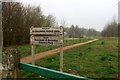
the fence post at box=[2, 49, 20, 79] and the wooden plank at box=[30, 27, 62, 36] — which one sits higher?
the wooden plank at box=[30, 27, 62, 36]

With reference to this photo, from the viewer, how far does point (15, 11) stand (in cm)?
2500

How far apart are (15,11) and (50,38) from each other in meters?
16.4

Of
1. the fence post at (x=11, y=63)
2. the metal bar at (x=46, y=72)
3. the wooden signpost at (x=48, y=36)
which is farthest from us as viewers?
the wooden signpost at (x=48, y=36)

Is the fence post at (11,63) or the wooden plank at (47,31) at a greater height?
the wooden plank at (47,31)

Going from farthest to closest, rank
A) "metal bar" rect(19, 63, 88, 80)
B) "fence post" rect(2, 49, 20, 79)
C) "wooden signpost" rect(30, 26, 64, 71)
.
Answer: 1. "wooden signpost" rect(30, 26, 64, 71)
2. "fence post" rect(2, 49, 20, 79)
3. "metal bar" rect(19, 63, 88, 80)

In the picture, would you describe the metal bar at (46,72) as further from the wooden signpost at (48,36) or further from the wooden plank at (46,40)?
the wooden plank at (46,40)

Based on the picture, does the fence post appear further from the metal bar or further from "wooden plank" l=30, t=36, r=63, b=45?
"wooden plank" l=30, t=36, r=63, b=45

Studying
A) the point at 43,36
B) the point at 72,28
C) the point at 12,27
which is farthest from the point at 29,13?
the point at 72,28

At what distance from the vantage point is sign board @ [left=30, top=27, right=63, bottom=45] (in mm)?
9172

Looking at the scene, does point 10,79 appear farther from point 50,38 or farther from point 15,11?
point 15,11

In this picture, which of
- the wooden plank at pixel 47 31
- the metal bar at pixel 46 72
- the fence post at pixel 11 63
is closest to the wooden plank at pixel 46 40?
the wooden plank at pixel 47 31

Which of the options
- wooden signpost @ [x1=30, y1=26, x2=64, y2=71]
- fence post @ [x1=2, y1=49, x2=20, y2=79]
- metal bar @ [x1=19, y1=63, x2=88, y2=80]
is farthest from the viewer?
wooden signpost @ [x1=30, y1=26, x2=64, y2=71]

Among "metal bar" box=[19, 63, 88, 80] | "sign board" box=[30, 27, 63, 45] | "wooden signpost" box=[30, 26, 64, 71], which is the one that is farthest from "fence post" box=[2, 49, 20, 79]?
"sign board" box=[30, 27, 63, 45]

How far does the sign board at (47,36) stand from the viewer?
9.17 meters
